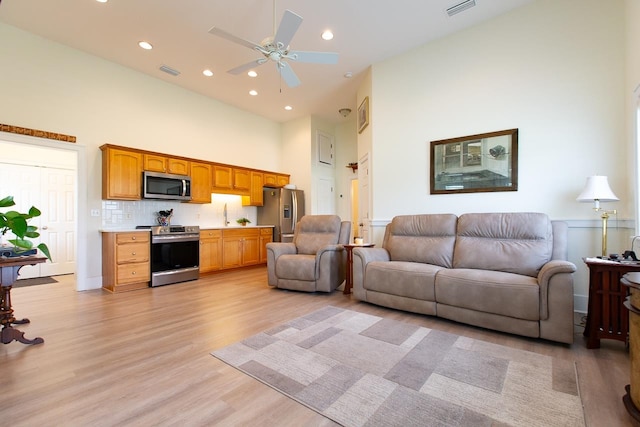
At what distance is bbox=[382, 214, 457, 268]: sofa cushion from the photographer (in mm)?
3354

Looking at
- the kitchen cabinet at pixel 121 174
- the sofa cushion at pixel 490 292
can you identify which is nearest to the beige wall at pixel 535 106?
the sofa cushion at pixel 490 292

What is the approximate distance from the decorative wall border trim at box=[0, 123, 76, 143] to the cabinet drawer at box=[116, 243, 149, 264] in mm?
1698

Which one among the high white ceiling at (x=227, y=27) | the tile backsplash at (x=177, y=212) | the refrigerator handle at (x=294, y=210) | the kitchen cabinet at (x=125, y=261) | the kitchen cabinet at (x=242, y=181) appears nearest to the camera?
the high white ceiling at (x=227, y=27)

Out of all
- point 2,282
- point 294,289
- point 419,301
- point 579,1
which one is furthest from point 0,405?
point 579,1

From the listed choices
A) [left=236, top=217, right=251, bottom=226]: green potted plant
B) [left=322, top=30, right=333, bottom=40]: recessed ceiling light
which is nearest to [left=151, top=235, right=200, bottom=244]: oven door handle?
[left=236, top=217, right=251, bottom=226]: green potted plant

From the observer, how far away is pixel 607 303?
225cm

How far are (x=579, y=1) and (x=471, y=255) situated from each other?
3.03 metres

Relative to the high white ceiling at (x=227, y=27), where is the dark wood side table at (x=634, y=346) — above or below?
below

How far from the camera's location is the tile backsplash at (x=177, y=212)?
455 cm

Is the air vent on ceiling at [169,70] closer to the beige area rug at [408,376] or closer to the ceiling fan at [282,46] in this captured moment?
the ceiling fan at [282,46]

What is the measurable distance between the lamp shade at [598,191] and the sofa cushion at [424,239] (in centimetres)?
122

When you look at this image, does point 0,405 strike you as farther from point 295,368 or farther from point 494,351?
point 494,351

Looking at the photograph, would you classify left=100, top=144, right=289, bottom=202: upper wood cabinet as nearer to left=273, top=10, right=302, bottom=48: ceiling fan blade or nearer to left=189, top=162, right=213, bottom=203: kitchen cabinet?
left=189, top=162, right=213, bottom=203: kitchen cabinet

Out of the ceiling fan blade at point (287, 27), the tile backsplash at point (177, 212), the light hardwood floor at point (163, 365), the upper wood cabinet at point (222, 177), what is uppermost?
the ceiling fan blade at point (287, 27)
